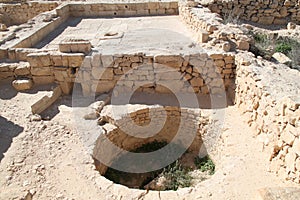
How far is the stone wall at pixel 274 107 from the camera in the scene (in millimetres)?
3918

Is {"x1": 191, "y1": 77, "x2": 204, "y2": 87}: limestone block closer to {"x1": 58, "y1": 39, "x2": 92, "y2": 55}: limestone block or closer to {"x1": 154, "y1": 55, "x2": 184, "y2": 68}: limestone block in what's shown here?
{"x1": 154, "y1": 55, "x2": 184, "y2": 68}: limestone block

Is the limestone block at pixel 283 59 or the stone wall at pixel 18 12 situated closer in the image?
the limestone block at pixel 283 59

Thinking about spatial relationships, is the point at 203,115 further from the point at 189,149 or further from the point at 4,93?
the point at 4,93

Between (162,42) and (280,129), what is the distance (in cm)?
389

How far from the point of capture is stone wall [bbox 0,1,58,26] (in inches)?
482

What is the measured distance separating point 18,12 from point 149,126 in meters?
9.53

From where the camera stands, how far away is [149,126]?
259 inches

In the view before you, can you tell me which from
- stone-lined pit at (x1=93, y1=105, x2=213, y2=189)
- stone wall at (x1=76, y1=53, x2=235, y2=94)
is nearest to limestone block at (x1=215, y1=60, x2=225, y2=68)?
stone wall at (x1=76, y1=53, x2=235, y2=94)

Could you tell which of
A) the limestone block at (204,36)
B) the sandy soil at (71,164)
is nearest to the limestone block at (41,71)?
the sandy soil at (71,164)

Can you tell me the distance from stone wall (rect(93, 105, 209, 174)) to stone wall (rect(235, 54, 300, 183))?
1.09 metres

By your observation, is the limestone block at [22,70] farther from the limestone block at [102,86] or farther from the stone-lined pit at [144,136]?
the stone-lined pit at [144,136]

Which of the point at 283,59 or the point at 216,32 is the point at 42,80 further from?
the point at 283,59

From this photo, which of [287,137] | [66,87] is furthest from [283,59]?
[66,87]

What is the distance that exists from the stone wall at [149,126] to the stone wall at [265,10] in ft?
22.9
